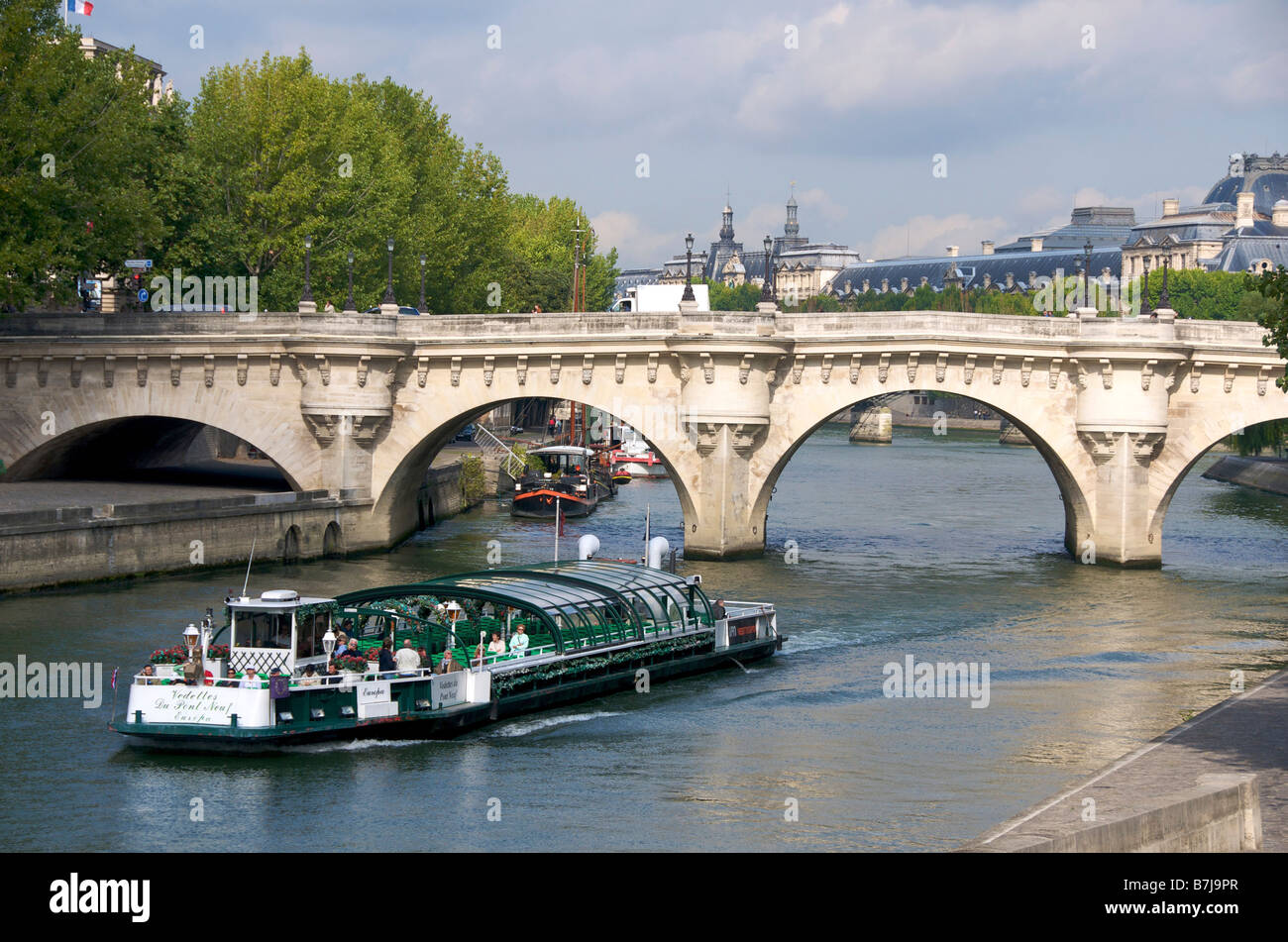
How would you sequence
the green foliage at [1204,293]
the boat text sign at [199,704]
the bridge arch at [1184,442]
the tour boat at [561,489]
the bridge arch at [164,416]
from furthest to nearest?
the green foliage at [1204,293] → the tour boat at [561,489] → the bridge arch at [164,416] → the bridge arch at [1184,442] → the boat text sign at [199,704]

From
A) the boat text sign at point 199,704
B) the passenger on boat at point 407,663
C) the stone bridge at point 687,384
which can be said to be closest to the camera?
the boat text sign at point 199,704

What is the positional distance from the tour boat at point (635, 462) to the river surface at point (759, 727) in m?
39.9

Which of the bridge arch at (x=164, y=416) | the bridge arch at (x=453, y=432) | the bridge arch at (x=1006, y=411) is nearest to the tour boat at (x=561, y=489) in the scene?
the bridge arch at (x=453, y=432)

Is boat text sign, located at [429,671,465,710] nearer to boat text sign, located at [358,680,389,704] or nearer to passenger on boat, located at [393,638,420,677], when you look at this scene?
passenger on boat, located at [393,638,420,677]

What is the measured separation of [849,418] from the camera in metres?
189

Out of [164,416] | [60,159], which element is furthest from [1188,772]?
[60,159]

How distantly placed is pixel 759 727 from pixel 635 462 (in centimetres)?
7512

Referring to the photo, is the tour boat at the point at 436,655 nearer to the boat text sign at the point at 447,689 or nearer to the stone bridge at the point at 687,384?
the boat text sign at the point at 447,689

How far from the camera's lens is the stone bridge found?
→ 194 ft

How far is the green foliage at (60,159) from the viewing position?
56.9 meters

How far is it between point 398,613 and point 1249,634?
2452 centimetres

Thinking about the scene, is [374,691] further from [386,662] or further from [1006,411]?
[1006,411]

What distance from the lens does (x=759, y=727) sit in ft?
121

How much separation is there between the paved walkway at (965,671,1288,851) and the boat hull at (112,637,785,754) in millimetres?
14165
